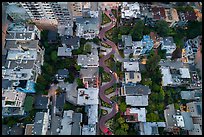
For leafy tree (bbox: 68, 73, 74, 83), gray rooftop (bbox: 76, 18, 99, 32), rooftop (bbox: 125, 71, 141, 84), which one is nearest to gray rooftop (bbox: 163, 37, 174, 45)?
rooftop (bbox: 125, 71, 141, 84)

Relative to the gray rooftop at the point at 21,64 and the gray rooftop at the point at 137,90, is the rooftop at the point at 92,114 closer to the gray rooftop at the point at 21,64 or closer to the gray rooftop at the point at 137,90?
the gray rooftop at the point at 137,90

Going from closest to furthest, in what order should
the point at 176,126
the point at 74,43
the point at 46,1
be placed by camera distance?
the point at 176,126, the point at 46,1, the point at 74,43

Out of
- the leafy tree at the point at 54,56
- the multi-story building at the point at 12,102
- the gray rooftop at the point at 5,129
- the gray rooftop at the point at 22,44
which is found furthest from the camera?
the leafy tree at the point at 54,56

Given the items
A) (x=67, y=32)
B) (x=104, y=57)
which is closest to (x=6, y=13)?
(x=67, y=32)

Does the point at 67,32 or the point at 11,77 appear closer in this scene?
the point at 11,77

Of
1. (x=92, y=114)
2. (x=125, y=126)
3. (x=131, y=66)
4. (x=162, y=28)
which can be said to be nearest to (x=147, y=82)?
(x=131, y=66)

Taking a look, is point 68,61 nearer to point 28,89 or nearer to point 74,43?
point 74,43

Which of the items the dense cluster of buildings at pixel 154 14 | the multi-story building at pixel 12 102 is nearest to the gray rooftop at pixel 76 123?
the multi-story building at pixel 12 102
